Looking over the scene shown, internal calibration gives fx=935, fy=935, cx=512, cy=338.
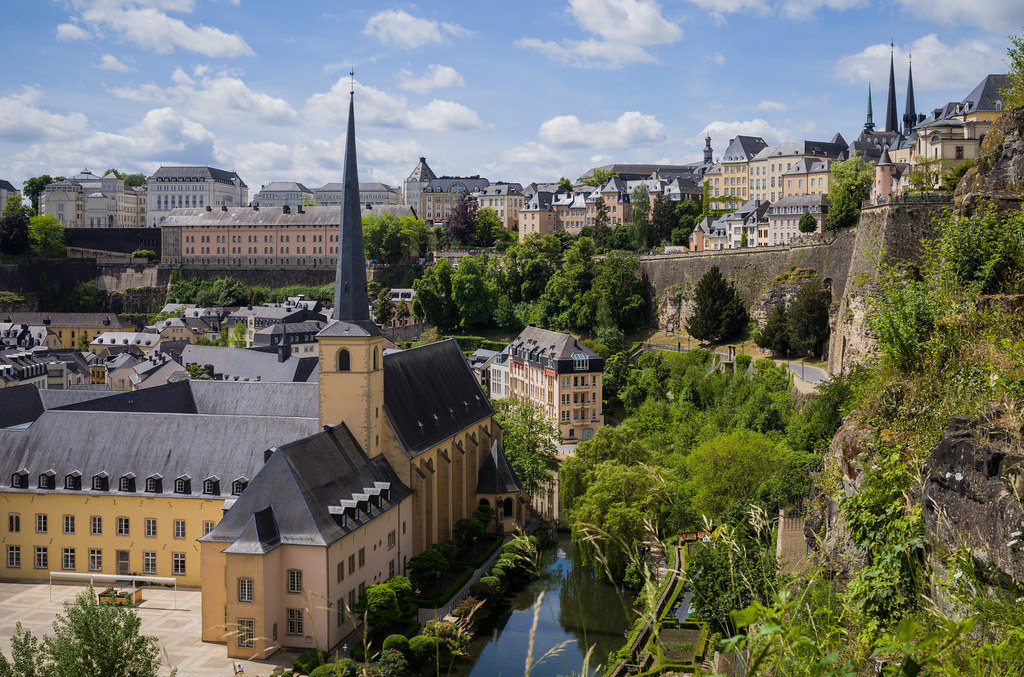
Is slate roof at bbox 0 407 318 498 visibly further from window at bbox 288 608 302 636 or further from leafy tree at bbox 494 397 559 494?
leafy tree at bbox 494 397 559 494

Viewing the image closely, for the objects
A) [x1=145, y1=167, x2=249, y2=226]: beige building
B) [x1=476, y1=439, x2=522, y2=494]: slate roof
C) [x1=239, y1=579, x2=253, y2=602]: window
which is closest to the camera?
[x1=239, y1=579, x2=253, y2=602]: window

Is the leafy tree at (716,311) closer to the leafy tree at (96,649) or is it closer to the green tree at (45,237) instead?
the leafy tree at (96,649)

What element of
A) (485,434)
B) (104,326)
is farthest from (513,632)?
(104,326)

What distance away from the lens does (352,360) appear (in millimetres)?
34406

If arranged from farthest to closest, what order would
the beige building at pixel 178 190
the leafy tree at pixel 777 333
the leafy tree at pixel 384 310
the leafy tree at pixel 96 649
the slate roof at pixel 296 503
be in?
the beige building at pixel 178 190 → the leafy tree at pixel 384 310 → the leafy tree at pixel 777 333 → the slate roof at pixel 296 503 → the leafy tree at pixel 96 649

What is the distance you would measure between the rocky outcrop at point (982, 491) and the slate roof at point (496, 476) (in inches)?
1354

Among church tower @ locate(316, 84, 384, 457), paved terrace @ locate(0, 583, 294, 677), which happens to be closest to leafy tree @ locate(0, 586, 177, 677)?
paved terrace @ locate(0, 583, 294, 677)

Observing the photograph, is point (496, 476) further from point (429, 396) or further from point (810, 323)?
point (810, 323)

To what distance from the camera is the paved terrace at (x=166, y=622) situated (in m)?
25.8

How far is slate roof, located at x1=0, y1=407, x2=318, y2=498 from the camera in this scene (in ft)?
111

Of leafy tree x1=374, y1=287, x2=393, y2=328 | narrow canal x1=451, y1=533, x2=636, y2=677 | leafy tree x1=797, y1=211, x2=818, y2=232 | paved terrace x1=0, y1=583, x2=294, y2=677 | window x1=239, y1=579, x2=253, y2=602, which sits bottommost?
narrow canal x1=451, y1=533, x2=636, y2=677

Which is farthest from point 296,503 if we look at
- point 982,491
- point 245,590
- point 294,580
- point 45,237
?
point 45,237

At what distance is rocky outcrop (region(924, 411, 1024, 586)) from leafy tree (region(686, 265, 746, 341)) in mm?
55719

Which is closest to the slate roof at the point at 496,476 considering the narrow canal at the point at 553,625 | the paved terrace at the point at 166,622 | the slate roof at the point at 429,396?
the slate roof at the point at 429,396
